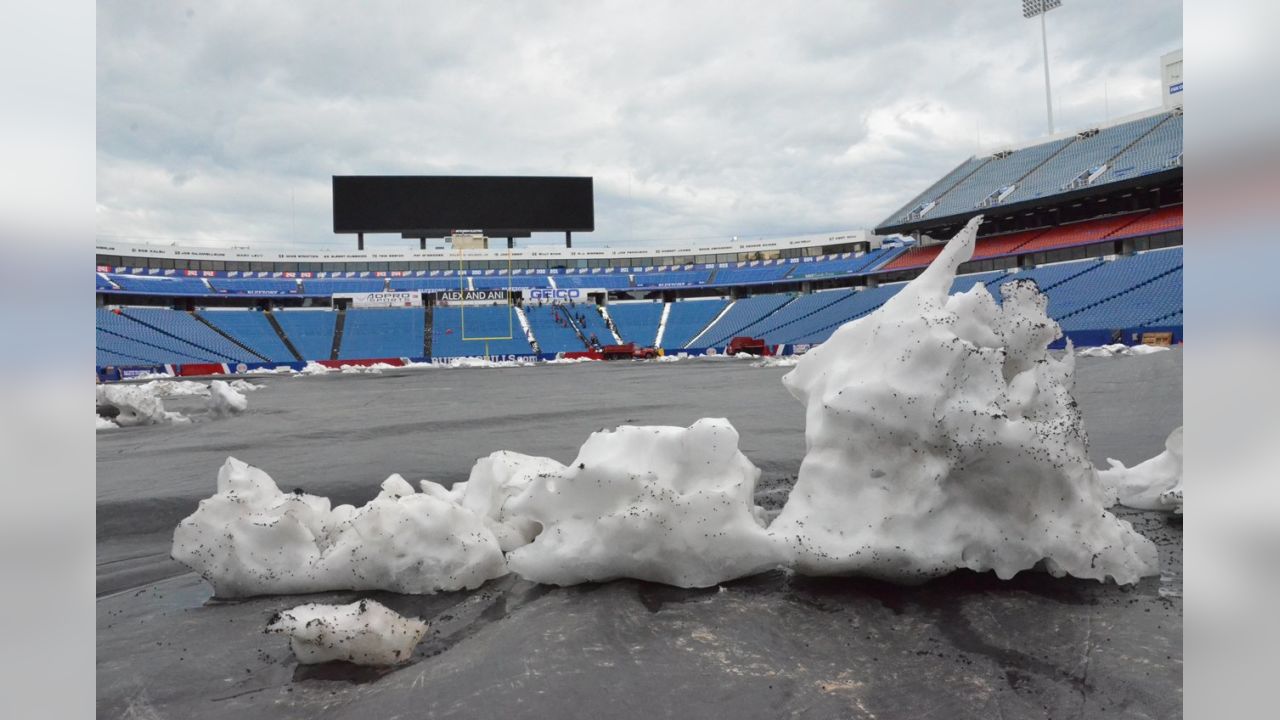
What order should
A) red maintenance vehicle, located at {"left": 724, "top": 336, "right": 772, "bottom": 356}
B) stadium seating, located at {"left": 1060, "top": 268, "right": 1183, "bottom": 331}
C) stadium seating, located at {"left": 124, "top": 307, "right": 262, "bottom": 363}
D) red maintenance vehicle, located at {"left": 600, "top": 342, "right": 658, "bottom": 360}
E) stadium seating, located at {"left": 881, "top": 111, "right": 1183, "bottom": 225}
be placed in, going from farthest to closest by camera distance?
stadium seating, located at {"left": 124, "top": 307, "right": 262, "bottom": 363}
red maintenance vehicle, located at {"left": 600, "top": 342, "right": 658, "bottom": 360}
red maintenance vehicle, located at {"left": 724, "top": 336, "right": 772, "bottom": 356}
stadium seating, located at {"left": 881, "top": 111, "right": 1183, "bottom": 225}
stadium seating, located at {"left": 1060, "top": 268, "right": 1183, "bottom": 331}

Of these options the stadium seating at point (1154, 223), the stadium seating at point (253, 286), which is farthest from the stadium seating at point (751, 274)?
the stadium seating at point (253, 286)

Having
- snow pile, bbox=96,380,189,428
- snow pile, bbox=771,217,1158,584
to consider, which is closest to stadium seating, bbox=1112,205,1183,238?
snow pile, bbox=771,217,1158,584

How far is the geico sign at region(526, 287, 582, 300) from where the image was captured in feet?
167

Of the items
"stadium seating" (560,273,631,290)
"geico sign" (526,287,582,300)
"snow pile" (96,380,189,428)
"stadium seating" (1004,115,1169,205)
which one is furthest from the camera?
"stadium seating" (560,273,631,290)

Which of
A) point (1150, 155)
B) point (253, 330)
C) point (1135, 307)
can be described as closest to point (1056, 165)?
point (1150, 155)

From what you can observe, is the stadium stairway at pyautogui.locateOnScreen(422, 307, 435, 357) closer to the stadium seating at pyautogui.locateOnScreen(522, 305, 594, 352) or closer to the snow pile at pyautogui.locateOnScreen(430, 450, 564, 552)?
the stadium seating at pyautogui.locateOnScreen(522, 305, 594, 352)

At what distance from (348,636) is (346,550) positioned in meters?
0.91

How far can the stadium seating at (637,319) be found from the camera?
157ft

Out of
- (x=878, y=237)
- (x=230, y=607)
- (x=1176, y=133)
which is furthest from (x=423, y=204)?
(x=230, y=607)

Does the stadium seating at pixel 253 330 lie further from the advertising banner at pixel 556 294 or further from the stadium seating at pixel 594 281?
the stadium seating at pixel 594 281

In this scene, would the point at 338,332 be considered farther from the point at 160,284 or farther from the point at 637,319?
the point at 637,319

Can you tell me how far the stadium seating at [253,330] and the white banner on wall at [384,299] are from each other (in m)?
5.49

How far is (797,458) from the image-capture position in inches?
255

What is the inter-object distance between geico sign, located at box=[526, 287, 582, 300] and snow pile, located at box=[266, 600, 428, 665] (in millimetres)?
48917
